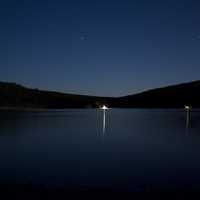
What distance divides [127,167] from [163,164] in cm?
300

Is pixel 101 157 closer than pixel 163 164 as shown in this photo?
No

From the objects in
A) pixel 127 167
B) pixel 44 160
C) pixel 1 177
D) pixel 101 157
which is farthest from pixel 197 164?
pixel 1 177

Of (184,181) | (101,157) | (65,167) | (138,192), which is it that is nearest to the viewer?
(138,192)

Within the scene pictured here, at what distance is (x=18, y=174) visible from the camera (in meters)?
16.1

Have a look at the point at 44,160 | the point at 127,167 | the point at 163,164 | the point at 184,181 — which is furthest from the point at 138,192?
the point at 44,160

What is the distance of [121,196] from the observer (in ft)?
34.9

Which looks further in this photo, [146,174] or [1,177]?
[146,174]

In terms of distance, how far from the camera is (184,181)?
48.2 feet

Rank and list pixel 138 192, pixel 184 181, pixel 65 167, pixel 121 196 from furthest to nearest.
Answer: pixel 65 167
pixel 184 181
pixel 138 192
pixel 121 196

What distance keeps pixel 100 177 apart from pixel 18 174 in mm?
4760

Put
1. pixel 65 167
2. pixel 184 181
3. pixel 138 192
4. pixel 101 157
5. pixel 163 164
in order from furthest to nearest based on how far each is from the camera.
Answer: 1. pixel 101 157
2. pixel 163 164
3. pixel 65 167
4. pixel 184 181
5. pixel 138 192

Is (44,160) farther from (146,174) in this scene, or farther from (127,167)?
(146,174)

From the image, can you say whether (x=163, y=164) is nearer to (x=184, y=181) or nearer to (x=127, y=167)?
(x=127, y=167)

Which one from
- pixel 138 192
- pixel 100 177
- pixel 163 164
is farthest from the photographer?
pixel 163 164
